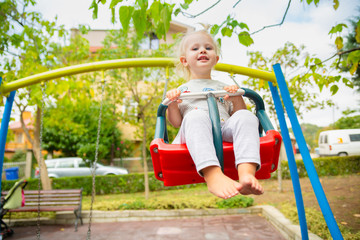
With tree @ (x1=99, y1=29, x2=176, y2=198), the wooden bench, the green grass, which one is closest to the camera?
the green grass

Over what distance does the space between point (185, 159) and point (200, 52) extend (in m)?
0.84

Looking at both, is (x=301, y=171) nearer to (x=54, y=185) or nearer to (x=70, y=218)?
(x=70, y=218)

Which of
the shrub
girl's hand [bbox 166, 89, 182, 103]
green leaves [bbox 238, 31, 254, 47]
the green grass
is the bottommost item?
the shrub

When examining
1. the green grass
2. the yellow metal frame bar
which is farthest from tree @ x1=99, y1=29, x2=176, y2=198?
the yellow metal frame bar

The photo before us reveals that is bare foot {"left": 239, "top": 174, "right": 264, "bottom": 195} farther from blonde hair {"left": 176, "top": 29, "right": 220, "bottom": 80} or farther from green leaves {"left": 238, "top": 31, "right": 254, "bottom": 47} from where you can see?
green leaves {"left": 238, "top": 31, "right": 254, "bottom": 47}

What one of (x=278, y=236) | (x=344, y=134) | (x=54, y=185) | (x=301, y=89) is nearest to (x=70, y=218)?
(x=54, y=185)

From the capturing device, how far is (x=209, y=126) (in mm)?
1647

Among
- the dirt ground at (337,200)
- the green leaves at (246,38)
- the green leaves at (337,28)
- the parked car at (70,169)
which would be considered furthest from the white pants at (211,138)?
the parked car at (70,169)

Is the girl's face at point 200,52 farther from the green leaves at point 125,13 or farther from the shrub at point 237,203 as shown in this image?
the shrub at point 237,203

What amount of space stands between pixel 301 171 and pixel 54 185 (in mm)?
9519

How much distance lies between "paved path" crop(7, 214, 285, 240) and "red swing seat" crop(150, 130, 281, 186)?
127 inches

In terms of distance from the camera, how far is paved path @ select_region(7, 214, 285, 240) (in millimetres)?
4851

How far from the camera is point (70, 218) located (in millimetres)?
6488

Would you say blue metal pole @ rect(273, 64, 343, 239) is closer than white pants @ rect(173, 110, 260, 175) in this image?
No
